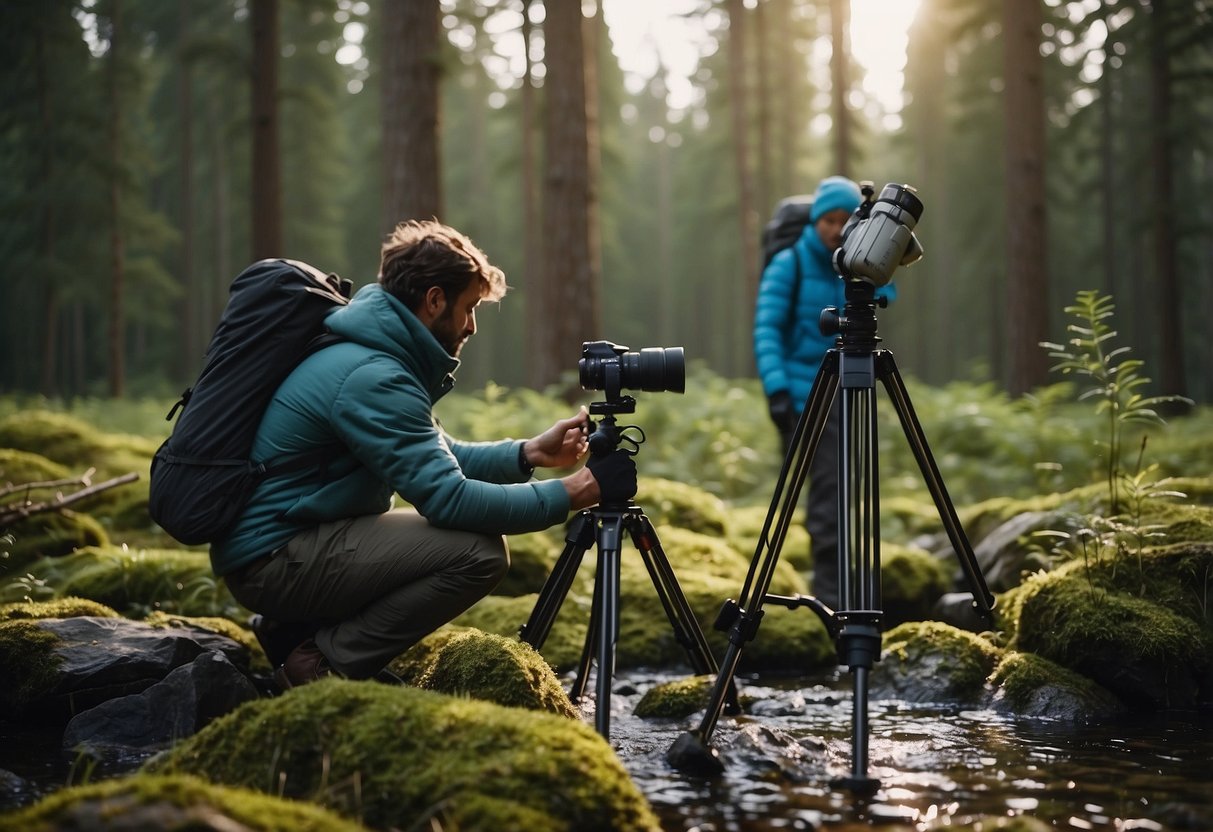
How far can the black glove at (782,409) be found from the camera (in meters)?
5.94

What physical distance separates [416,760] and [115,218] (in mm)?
24795

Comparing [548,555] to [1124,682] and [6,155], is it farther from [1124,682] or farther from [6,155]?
[6,155]

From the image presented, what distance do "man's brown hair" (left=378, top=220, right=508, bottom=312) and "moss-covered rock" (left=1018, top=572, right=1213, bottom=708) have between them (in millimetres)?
2948

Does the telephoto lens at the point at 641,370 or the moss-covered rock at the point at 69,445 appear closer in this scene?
the telephoto lens at the point at 641,370

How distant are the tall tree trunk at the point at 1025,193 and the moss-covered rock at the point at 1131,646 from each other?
8.71m

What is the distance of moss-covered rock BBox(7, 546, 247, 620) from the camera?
5645mm

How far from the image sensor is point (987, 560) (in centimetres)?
657

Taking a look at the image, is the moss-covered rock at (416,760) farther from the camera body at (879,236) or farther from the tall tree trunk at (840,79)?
the tall tree trunk at (840,79)

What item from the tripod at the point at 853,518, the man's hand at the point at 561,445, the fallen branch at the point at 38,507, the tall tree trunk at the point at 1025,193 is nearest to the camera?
the tripod at the point at 853,518

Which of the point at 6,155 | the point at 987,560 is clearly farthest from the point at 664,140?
the point at 987,560

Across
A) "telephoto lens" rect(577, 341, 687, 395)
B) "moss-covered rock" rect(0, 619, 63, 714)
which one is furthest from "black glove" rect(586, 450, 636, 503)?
"moss-covered rock" rect(0, 619, 63, 714)

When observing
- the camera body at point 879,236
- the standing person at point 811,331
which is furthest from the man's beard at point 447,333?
the standing person at point 811,331

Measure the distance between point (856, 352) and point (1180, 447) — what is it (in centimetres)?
822

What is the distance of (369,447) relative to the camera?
12.1ft
